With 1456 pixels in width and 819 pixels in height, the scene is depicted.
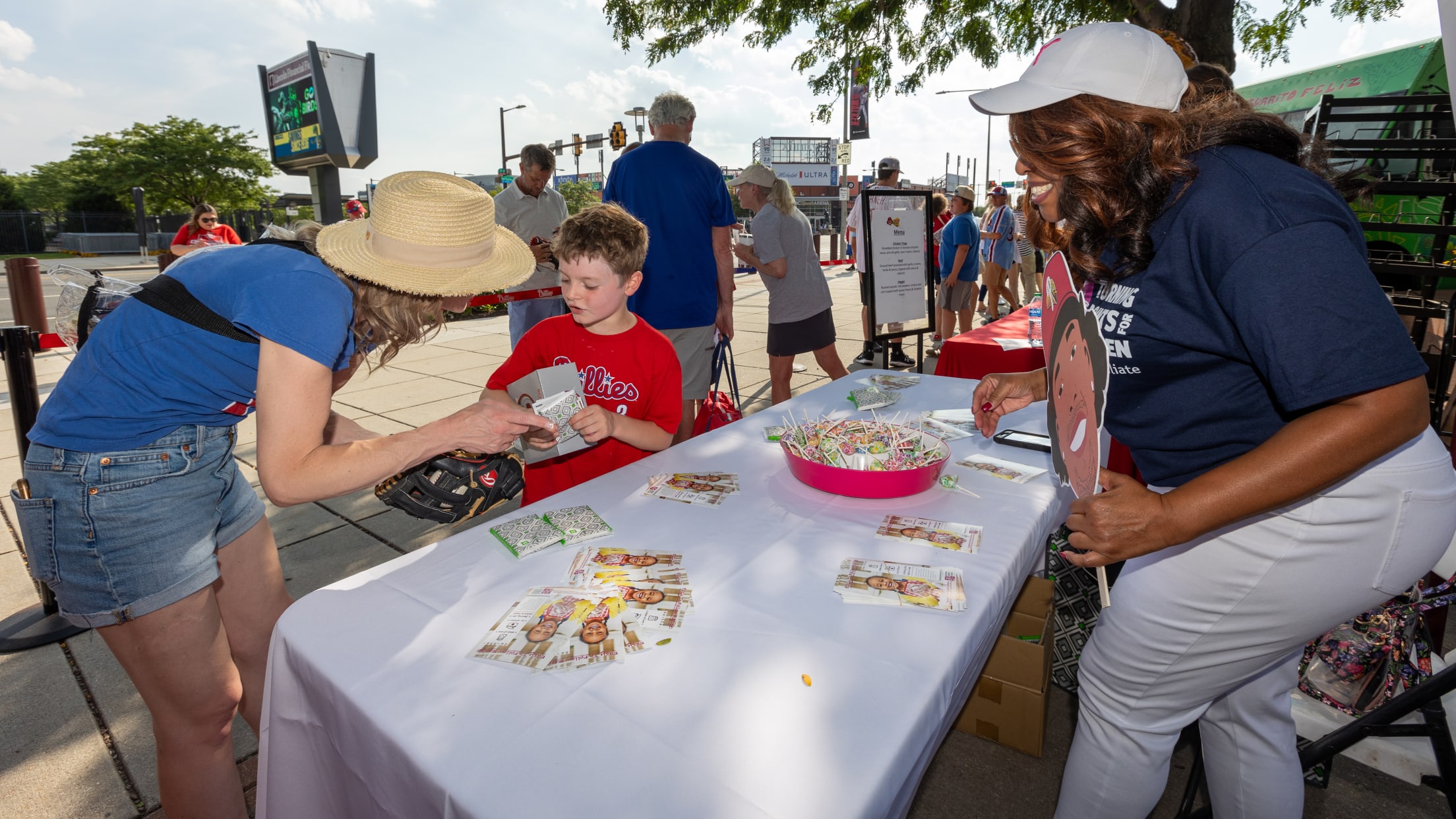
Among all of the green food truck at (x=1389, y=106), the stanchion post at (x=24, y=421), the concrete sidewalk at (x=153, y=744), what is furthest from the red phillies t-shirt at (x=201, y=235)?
the green food truck at (x=1389, y=106)

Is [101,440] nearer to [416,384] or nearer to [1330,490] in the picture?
[1330,490]

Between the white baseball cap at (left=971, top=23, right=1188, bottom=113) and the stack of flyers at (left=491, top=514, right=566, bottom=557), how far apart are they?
124cm

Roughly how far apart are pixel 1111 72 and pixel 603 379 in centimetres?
172

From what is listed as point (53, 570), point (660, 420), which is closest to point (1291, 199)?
point (660, 420)

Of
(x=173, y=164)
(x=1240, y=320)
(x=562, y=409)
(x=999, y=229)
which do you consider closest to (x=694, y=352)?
(x=562, y=409)

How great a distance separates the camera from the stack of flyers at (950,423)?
2.40 m

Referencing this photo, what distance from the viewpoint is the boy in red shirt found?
7.62 feet

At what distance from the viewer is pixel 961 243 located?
7664 mm

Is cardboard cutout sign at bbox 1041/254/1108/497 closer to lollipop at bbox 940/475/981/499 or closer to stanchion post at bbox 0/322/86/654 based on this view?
lollipop at bbox 940/475/981/499

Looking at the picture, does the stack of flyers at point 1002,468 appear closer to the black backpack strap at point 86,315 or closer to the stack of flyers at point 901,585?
the stack of flyers at point 901,585

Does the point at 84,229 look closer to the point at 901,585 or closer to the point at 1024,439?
the point at 1024,439

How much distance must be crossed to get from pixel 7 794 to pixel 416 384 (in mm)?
5038

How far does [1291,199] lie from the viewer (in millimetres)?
990

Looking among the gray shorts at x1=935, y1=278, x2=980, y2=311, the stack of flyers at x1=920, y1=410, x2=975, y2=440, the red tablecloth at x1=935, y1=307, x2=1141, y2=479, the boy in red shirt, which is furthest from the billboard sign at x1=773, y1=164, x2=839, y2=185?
the boy in red shirt
